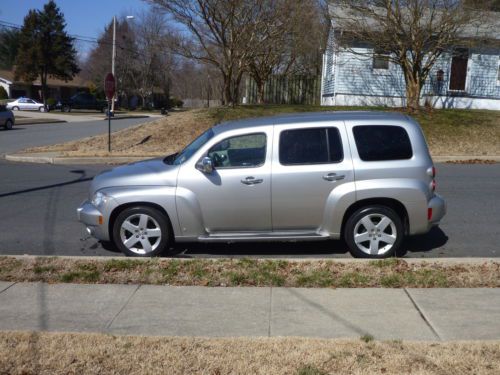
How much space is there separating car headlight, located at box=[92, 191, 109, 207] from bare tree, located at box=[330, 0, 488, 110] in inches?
658

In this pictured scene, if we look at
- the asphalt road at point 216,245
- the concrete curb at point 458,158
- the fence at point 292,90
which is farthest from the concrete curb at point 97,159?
the fence at point 292,90

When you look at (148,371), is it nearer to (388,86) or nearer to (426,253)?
(426,253)

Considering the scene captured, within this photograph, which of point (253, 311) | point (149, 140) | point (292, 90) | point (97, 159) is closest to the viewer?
point (253, 311)

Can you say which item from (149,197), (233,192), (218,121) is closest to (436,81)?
(218,121)

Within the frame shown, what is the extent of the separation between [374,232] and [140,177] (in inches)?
111

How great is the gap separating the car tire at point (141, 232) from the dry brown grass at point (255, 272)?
423mm

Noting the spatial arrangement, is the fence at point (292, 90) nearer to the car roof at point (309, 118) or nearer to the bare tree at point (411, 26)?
the bare tree at point (411, 26)

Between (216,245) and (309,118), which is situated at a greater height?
(309,118)

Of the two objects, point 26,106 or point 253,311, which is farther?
point 26,106

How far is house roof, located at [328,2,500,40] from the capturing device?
2214 cm

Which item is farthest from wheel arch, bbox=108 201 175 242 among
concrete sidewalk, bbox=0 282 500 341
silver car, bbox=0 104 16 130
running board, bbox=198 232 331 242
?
silver car, bbox=0 104 16 130

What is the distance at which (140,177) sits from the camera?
6.88m

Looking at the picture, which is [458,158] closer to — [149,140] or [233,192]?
[149,140]

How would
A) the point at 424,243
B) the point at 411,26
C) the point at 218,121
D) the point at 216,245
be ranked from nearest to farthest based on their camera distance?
the point at 216,245, the point at 424,243, the point at 411,26, the point at 218,121
